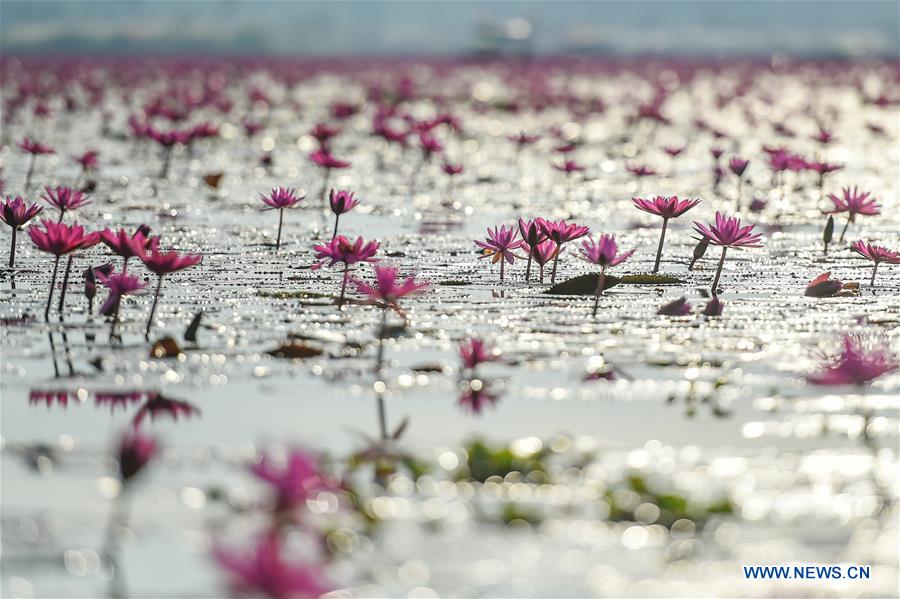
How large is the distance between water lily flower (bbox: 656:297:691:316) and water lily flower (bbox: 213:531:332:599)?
269 cm

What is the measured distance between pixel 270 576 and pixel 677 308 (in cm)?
275

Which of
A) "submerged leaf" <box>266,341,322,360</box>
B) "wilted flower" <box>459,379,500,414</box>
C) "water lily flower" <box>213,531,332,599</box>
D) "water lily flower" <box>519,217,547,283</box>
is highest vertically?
"water lily flower" <box>519,217,547,283</box>

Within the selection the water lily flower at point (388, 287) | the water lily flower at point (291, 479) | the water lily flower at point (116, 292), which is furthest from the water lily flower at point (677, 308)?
the water lily flower at point (291, 479)

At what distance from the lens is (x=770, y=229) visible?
6.66m

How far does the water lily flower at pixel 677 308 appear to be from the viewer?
421 cm

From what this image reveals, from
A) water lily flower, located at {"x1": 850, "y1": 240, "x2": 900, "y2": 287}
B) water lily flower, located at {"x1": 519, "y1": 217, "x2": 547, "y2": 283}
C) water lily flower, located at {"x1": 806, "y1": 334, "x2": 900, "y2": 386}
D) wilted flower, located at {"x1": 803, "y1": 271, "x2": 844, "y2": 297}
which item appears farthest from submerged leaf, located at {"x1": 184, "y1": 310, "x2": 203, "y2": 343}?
water lily flower, located at {"x1": 850, "y1": 240, "x2": 900, "y2": 287}

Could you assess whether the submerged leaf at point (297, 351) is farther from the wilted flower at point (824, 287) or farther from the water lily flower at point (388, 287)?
the wilted flower at point (824, 287)

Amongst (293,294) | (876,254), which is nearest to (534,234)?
(293,294)

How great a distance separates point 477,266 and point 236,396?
6.69 feet

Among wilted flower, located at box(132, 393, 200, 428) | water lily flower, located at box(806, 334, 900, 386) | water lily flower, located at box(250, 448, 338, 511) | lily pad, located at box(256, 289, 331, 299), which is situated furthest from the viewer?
lily pad, located at box(256, 289, 331, 299)

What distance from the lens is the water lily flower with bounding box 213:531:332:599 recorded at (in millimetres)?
1627

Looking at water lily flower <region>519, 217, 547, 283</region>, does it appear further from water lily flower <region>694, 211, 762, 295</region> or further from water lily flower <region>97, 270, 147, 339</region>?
water lily flower <region>97, 270, 147, 339</region>

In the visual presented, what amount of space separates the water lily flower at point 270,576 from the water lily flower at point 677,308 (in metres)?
2.69

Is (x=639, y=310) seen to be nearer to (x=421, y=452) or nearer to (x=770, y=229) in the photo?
(x=421, y=452)
